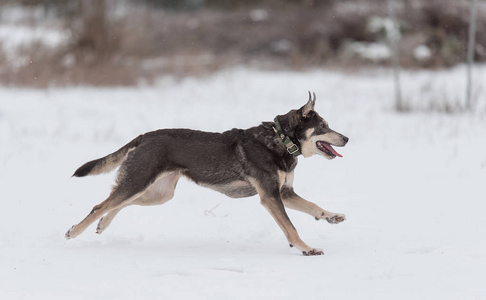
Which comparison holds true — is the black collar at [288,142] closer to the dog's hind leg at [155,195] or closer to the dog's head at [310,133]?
the dog's head at [310,133]

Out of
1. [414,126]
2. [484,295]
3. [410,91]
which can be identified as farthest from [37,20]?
[484,295]

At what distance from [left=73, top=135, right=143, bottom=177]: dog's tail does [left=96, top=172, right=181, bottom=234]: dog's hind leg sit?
0.35m

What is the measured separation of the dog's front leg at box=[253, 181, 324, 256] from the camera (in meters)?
5.22

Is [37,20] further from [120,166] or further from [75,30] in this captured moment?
[120,166]

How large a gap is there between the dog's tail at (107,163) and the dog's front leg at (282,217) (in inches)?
47.2

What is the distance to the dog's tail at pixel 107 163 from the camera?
5617mm

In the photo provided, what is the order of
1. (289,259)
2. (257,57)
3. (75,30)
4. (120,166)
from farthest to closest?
(257,57) < (75,30) < (120,166) < (289,259)

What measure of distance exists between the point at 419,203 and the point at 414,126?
17.9ft

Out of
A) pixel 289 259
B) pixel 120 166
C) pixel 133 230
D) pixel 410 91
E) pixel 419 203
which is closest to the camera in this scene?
pixel 289 259

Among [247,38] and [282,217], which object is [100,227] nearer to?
[282,217]

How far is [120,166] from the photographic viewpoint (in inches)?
218

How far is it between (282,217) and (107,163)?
62.2 inches

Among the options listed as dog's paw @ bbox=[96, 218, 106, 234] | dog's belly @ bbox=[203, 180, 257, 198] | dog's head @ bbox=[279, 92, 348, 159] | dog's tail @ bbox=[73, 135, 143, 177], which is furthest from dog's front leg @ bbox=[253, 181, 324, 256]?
dog's paw @ bbox=[96, 218, 106, 234]

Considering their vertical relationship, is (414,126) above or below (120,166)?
below
